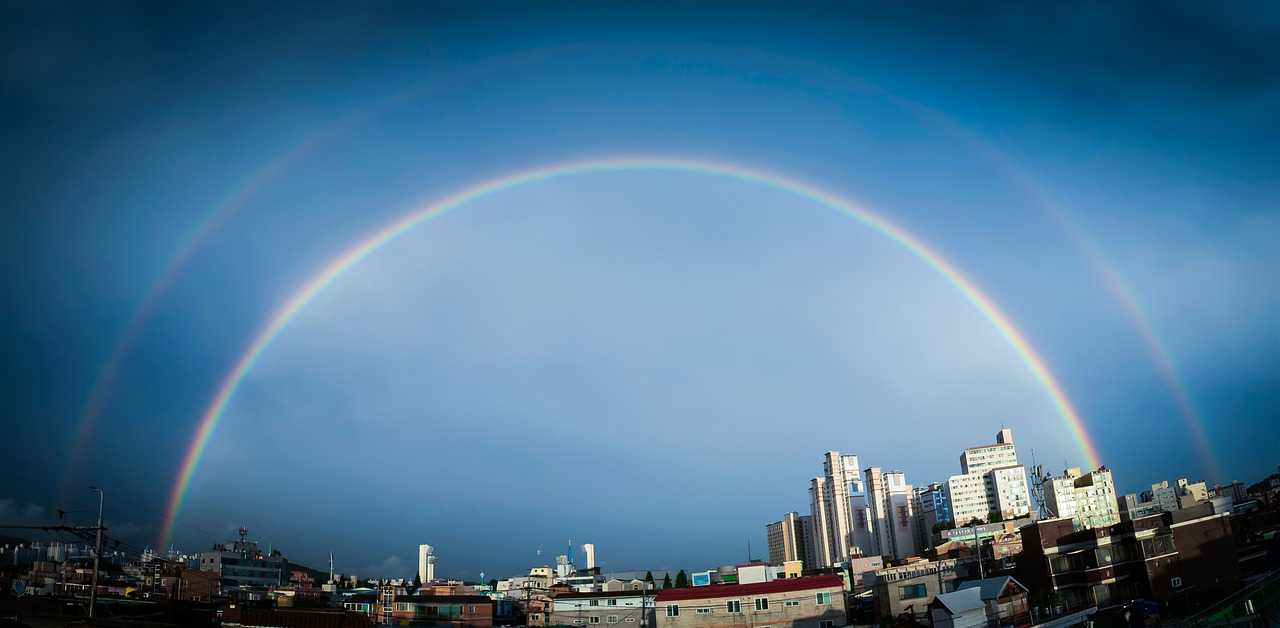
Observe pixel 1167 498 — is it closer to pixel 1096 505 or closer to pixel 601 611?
pixel 1096 505

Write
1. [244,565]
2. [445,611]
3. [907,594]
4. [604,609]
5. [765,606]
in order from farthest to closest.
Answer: [244,565]
[604,609]
[445,611]
[765,606]
[907,594]

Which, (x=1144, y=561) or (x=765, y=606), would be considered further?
(x=765, y=606)

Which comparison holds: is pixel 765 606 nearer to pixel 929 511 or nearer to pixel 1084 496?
pixel 1084 496

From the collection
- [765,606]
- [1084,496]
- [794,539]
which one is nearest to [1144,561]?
[765,606]

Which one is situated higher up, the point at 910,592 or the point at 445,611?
the point at 445,611

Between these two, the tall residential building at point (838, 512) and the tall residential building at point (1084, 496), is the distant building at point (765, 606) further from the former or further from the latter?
the tall residential building at point (838, 512)

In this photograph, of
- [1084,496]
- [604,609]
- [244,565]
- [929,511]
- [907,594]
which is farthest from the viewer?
[929,511]
